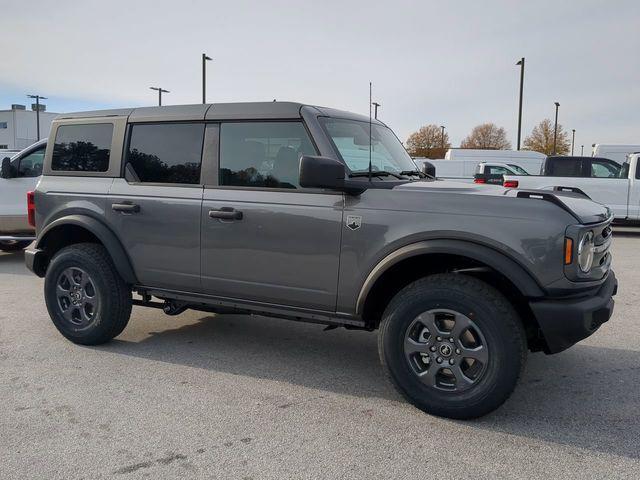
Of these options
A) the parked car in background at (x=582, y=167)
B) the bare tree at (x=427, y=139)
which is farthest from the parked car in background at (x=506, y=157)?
the bare tree at (x=427, y=139)

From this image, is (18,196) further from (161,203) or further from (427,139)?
(427,139)

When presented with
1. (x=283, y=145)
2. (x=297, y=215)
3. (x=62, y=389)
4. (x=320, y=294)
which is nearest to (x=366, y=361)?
(x=320, y=294)

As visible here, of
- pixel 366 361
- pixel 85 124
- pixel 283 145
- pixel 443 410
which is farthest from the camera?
pixel 85 124

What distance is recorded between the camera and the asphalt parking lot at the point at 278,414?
3043mm

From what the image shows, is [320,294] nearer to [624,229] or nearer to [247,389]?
[247,389]

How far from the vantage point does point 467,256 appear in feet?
11.4

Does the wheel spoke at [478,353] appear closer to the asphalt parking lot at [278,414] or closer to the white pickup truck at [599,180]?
the asphalt parking lot at [278,414]

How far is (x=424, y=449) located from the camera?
3221 millimetres

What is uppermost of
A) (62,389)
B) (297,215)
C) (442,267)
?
(297,215)

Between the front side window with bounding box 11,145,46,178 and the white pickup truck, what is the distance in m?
9.58

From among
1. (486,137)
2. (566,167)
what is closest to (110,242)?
(566,167)

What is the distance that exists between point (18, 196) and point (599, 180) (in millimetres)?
12698

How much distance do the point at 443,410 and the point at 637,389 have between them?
158 cm

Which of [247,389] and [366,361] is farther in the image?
[366,361]
